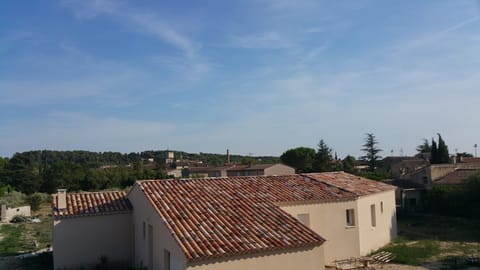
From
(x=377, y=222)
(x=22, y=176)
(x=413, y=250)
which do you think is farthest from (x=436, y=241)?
(x=22, y=176)

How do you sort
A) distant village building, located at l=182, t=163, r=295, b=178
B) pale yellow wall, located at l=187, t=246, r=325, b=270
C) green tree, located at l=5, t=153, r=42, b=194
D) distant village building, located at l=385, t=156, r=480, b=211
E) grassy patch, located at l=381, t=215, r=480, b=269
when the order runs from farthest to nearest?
green tree, located at l=5, t=153, r=42, b=194, distant village building, located at l=182, t=163, r=295, b=178, distant village building, located at l=385, t=156, r=480, b=211, grassy patch, located at l=381, t=215, r=480, b=269, pale yellow wall, located at l=187, t=246, r=325, b=270

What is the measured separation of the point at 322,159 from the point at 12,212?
43.8 meters

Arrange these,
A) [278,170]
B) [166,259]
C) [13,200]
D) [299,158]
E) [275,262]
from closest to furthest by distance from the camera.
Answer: [275,262], [166,259], [13,200], [278,170], [299,158]

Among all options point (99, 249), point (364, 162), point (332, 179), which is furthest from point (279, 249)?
point (364, 162)

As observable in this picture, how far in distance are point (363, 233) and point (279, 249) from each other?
33.5 ft

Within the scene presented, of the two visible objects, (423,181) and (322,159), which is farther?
(322,159)

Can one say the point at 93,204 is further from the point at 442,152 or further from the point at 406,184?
the point at 442,152

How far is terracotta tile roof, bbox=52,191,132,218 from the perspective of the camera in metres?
17.5

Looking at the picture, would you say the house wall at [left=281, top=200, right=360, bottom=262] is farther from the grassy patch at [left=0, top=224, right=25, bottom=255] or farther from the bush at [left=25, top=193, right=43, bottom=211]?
the bush at [left=25, top=193, right=43, bottom=211]

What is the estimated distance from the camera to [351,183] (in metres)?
23.6

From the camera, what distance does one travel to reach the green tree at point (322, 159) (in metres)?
64.0

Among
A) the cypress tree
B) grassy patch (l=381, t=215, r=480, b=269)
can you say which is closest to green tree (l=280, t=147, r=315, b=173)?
the cypress tree

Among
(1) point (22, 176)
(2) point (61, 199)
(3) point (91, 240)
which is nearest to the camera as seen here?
(3) point (91, 240)

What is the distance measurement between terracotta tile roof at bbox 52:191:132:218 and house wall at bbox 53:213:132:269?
228mm
